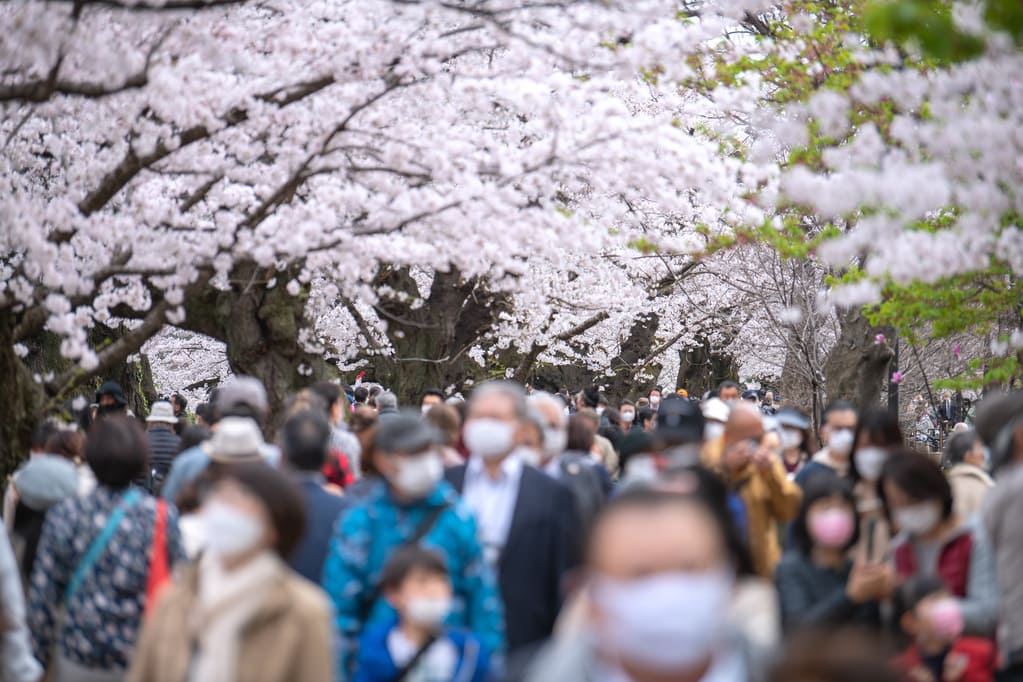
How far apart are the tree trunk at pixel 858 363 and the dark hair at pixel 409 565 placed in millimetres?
14137

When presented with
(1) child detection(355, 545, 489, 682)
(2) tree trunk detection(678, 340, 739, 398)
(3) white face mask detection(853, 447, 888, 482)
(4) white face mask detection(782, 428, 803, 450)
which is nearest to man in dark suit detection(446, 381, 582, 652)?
(1) child detection(355, 545, 489, 682)

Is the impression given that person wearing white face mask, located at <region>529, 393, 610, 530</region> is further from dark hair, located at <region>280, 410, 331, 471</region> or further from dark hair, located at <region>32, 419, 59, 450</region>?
dark hair, located at <region>32, 419, 59, 450</region>

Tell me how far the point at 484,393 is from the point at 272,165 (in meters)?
6.74

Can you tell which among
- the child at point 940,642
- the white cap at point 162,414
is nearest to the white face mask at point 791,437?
the child at point 940,642

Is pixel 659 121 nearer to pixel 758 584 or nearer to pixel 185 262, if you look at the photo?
pixel 185 262

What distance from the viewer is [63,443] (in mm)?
8094

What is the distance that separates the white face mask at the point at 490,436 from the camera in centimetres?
600

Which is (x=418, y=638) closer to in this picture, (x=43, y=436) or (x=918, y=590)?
(x=918, y=590)

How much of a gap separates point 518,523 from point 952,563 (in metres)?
1.93

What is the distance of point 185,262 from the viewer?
10883 mm

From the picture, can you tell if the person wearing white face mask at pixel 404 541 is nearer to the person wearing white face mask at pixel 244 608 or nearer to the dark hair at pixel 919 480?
the person wearing white face mask at pixel 244 608

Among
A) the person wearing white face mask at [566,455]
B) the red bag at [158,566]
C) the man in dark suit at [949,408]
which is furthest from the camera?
the man in dark suit at [949,408]

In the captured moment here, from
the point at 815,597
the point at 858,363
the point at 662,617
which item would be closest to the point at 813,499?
the point at 815,597

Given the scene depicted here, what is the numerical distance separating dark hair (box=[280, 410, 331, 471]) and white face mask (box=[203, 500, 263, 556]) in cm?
217
